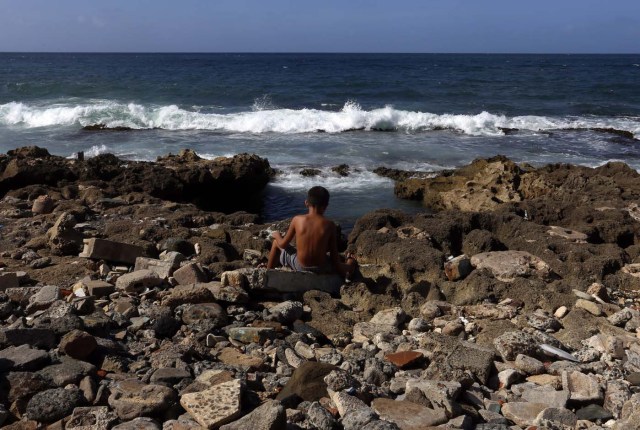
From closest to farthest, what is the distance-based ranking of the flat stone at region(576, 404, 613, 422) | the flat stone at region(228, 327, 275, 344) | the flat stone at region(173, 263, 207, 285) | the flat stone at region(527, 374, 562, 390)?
the flat stone at region(576, 404, 613, 422), the flat stone at region(527, 374, 562, 390), the flat stone at region(228, 327, 275, 344), the flat stone at region(173, 263, 207, 285)

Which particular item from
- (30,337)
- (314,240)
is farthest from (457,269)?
(30,337)

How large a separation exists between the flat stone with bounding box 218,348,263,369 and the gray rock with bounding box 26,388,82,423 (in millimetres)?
1110

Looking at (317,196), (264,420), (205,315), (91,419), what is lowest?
(205,315)

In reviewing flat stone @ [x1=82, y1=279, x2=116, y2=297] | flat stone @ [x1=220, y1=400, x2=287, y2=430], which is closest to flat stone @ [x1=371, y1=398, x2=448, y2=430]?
flat stone @ [x1=220, y1=400, x2=287, y2=430]

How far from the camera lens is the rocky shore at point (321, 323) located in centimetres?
371

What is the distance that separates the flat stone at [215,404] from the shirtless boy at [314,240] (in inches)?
104

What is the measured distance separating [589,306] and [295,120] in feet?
62.4

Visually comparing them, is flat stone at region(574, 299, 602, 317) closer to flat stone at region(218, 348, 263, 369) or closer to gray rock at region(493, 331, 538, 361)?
gray rock at region(493, 331, 538, 361)

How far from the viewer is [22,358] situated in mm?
4105

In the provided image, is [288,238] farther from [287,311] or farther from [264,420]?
[264,420]

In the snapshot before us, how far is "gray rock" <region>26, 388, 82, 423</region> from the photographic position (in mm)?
3602

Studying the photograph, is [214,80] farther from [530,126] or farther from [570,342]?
[570,342]

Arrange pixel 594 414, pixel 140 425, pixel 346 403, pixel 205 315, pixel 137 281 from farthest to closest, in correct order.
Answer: pixel 137 281, pixel 205 315, pixel 594 414, pixel 346 403, pixel 140 425

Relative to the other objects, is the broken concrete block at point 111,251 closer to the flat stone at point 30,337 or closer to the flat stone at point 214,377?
the flat stone at point 30,337
